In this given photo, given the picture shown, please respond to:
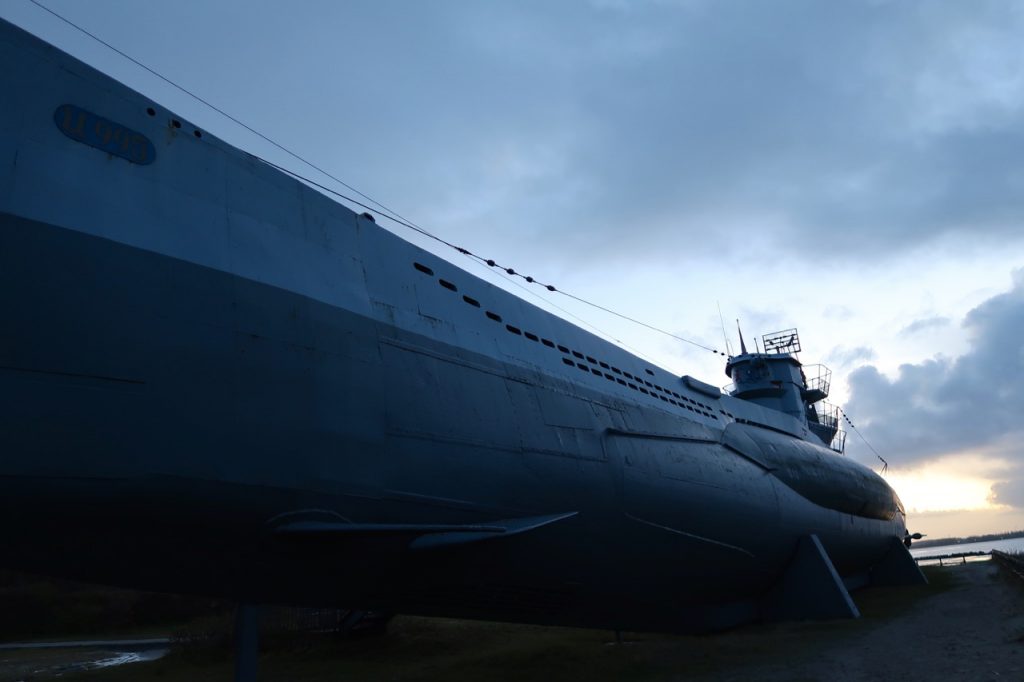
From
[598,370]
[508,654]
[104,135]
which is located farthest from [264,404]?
[508,654]

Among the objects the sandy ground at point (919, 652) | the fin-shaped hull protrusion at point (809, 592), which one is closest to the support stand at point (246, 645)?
the sandy ground at point (919, 652)

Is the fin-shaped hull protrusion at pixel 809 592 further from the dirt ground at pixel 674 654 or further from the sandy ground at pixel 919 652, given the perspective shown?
the sandy ground at pixel 919 652

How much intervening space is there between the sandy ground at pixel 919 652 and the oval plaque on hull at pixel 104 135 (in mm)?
7747

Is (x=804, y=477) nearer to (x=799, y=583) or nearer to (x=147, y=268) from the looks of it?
(x=799, y=583)

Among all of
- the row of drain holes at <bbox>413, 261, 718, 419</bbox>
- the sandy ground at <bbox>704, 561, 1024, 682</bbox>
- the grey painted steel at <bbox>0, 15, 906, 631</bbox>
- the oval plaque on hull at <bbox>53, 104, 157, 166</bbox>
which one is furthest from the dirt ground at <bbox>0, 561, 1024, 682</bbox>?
the oval plaque on hull at <bbox>53, 104, 157, 166</bbox>

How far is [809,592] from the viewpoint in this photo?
480 inches

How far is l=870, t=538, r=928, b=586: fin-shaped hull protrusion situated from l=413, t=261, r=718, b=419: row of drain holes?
11.9m

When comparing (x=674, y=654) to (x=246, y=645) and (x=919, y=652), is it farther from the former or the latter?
(x=246, y=645)

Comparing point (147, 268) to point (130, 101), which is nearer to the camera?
point (147, 268)

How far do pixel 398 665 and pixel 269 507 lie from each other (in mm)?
8020

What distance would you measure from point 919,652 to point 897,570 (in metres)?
13.6

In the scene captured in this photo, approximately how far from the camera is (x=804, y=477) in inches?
552

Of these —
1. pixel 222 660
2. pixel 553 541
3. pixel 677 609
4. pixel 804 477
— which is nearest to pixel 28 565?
pixel 553 541

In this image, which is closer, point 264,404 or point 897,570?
point 264,404
